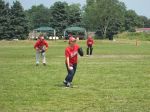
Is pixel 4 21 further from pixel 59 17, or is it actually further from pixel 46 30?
pixel 59 17

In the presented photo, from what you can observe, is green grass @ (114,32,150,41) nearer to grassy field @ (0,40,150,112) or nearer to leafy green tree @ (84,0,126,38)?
leafy green tree @ (84,0,126,38)

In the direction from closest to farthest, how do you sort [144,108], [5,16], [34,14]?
A: [144,108]
[5,16]
[34,14]

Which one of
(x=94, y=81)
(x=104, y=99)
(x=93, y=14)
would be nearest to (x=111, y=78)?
(x=94, y=81)

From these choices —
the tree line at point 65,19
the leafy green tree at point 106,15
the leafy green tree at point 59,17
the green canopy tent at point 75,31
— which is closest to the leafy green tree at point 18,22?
the tree line at point 65,19

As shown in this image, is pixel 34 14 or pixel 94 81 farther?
pixel 34 14

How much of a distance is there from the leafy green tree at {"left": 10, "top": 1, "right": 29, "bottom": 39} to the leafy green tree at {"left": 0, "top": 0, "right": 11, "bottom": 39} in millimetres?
998

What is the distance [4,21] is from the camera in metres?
92.7

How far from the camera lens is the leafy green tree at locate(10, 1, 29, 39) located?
9276 cm

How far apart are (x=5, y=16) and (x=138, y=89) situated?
80034mm

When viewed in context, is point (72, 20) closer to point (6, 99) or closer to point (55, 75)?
point (55, 75)

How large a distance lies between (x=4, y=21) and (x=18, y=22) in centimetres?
298

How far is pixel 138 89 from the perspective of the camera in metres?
16.0

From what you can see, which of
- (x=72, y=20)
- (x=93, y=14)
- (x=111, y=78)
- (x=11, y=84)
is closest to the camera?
(x=11, y=84)

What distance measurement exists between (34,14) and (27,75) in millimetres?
166865
